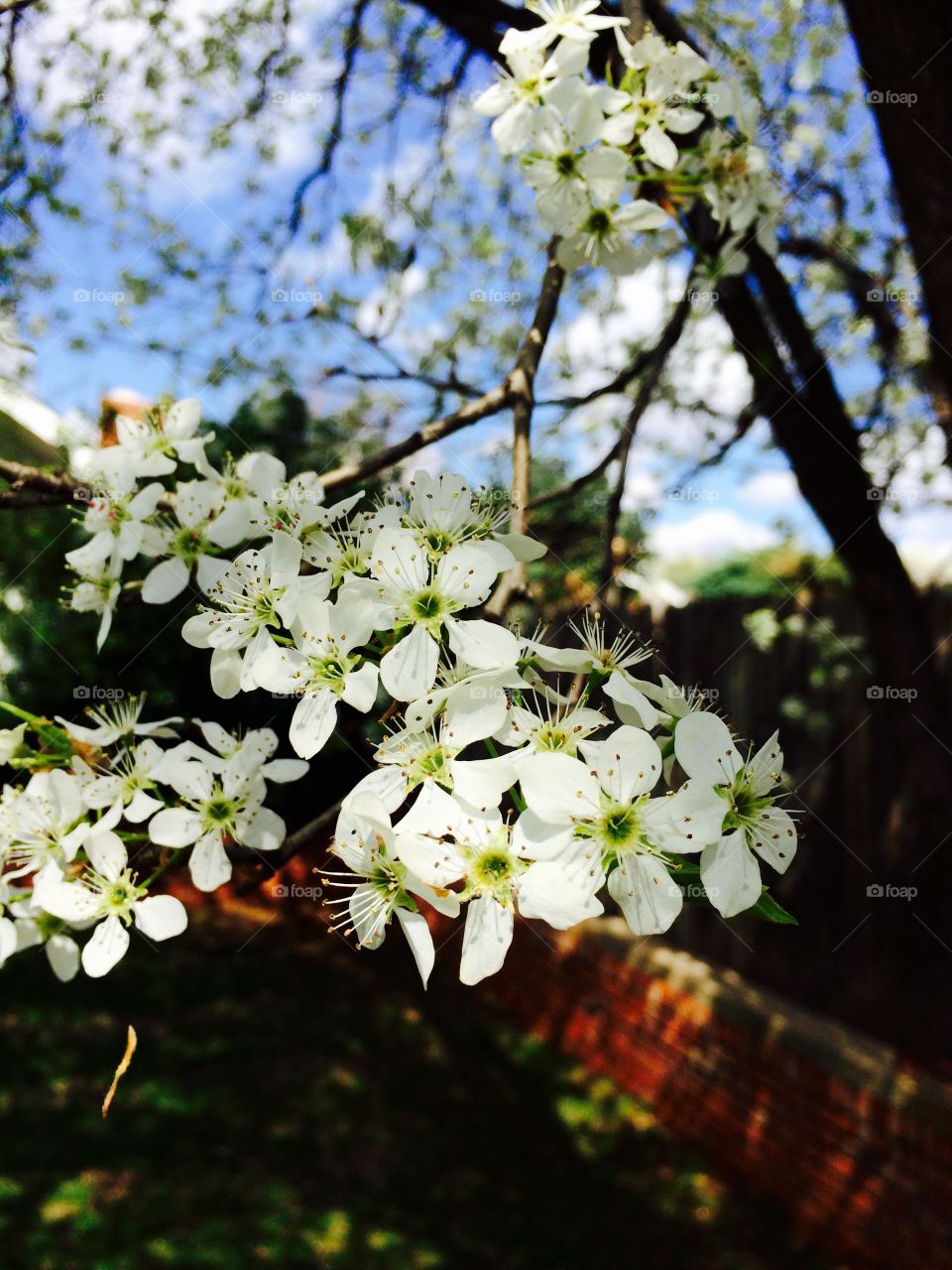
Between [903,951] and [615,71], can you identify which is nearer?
[615,71]

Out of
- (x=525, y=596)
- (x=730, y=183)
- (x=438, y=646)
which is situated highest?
(x=730, y=183)

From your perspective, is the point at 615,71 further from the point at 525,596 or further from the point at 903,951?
the point at 903,951

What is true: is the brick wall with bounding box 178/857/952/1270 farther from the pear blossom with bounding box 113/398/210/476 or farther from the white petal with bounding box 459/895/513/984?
the white petal with bounding box 459/895/513/984

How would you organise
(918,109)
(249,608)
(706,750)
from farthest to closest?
(918,109), (249,608), (706,750)

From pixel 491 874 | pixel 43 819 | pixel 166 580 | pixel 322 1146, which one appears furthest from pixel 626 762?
pixel 322 1146

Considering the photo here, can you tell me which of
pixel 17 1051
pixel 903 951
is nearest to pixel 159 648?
pixel 17 1051

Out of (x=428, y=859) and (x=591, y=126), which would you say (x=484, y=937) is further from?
(x=591, y=126)

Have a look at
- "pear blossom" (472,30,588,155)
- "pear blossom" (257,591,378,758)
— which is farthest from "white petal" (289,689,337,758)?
"pear blossom" (472,30,588,155)
